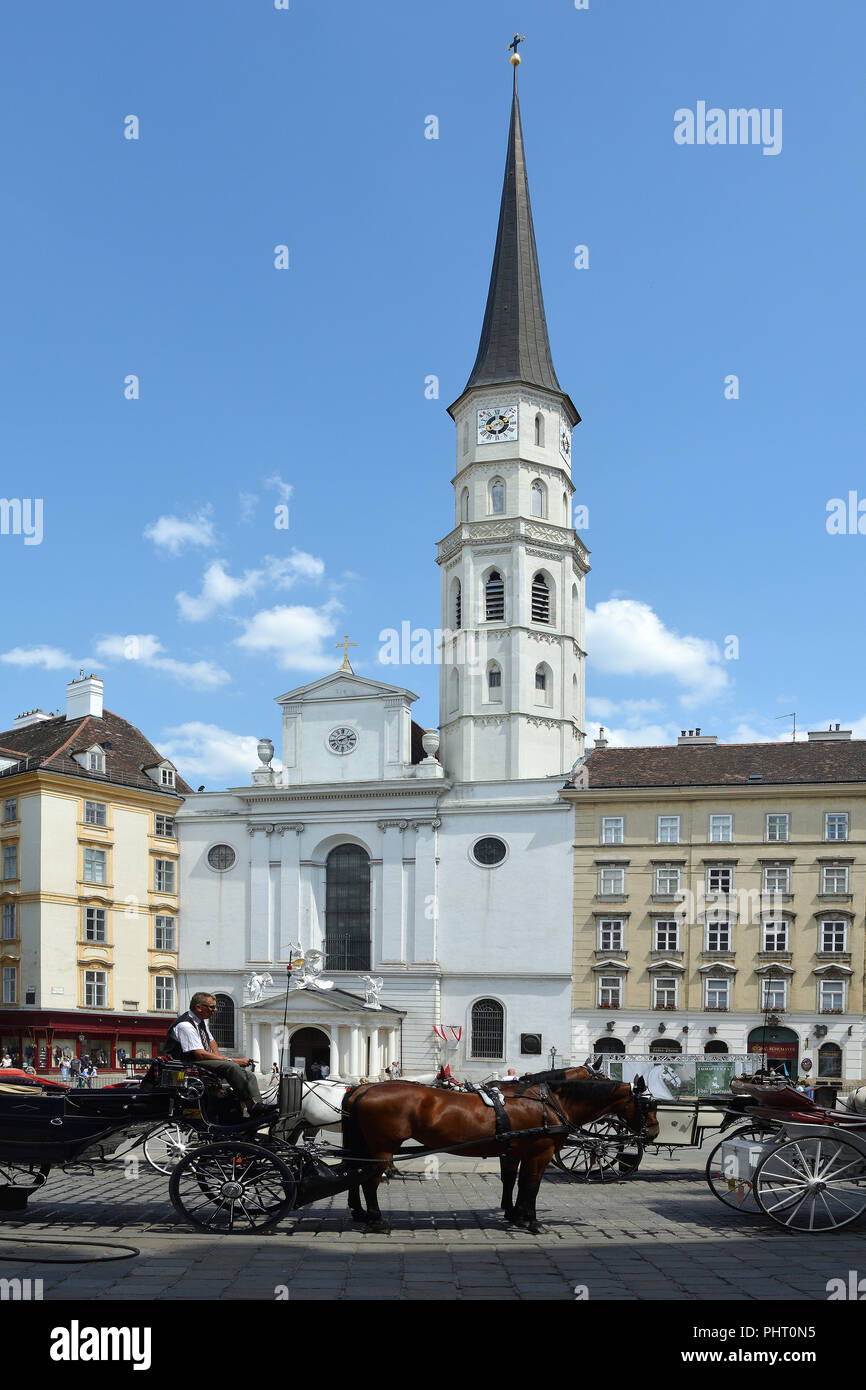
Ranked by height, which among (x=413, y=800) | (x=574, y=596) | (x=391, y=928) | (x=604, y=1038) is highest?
(x=574, y=596)

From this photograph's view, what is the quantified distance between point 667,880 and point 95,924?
72.8ft

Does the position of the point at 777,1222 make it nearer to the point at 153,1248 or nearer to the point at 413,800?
the point at 153,1248

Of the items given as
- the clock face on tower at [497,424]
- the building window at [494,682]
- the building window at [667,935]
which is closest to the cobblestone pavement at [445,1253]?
the building window at [667,935]

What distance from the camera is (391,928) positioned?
5078 cm

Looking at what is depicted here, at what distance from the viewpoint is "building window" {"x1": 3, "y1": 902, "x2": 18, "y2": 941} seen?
1914 inches

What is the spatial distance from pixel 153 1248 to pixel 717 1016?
37.6 meters

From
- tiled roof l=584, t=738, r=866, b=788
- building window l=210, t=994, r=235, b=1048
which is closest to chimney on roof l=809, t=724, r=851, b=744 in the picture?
tiled roof l=584, t=738, r=866, b=788

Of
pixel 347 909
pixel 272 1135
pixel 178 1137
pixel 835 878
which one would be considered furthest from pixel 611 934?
pixel 272 1135

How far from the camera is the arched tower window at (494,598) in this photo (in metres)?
53.5

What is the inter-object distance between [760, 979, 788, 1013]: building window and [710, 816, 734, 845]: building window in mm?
5198

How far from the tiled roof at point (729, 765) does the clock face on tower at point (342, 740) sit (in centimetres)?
985

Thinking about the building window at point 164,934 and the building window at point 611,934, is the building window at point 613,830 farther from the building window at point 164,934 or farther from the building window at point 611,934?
the building window at point 164,934
